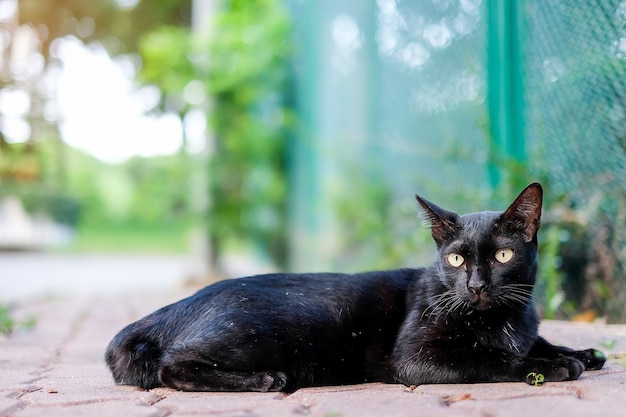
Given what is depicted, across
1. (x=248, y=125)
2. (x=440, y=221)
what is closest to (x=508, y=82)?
(x=440, y=221)

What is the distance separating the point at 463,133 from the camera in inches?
203

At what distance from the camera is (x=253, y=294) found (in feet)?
8.55

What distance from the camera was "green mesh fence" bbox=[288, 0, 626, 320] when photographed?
3.88 m

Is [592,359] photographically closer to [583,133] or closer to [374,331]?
[374,331]

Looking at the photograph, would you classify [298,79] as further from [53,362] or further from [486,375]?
[486,375]

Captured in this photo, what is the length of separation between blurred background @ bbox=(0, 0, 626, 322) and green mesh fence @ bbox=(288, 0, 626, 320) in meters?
0.01

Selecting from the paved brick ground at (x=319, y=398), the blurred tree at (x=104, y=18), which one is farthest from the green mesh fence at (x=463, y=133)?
the blurred tree at (x=104, y=18)

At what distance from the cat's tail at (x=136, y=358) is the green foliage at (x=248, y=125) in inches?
259

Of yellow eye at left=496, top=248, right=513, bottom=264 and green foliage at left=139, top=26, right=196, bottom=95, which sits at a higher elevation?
green foliage at left=139, top=26, right=196, bottom=95

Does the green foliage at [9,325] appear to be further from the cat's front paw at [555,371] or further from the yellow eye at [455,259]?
the cat's front paw at [555,371]

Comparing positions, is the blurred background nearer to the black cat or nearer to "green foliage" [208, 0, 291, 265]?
"green foliage" [208, 0, 291, 265]

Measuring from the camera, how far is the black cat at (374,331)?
245cm

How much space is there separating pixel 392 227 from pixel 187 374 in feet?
12.4

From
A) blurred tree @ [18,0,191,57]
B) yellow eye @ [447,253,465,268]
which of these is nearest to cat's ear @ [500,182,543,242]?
yellow eye @ [447,253,465,268]
